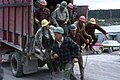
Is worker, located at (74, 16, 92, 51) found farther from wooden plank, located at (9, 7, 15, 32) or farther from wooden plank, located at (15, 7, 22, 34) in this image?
wooden plank, located at (9, 7, 15, 32)

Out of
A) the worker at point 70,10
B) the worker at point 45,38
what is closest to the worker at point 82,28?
the worker at point 70,10

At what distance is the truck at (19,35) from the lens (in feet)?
34.2

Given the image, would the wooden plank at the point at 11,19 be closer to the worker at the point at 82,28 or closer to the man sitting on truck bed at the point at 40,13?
the man sitting on truck bed at the point at 40,13

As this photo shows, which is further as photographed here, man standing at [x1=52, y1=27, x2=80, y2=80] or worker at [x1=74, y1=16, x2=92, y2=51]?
worker at [x1=74, y1=16, x2=92, y2=51]

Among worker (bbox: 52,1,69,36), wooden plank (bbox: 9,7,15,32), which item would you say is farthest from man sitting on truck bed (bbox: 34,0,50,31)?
wooden plank (bbox: 9,7,15,32)

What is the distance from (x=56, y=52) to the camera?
807 cm

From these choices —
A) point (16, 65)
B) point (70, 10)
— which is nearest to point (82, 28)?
point (70, 10)

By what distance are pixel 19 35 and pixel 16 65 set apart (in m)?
1.15

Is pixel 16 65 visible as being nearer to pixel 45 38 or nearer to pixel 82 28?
pixel 45 38

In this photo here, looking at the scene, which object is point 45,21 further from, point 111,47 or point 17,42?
point 111,47

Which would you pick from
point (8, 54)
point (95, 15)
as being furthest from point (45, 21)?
point (95, 15)

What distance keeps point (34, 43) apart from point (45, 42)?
58cm

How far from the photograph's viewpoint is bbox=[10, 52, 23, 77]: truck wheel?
36.7 ft

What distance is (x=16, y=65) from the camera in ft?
38.1
